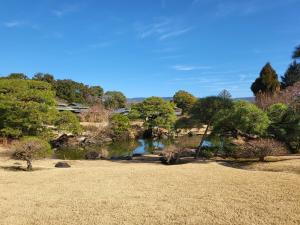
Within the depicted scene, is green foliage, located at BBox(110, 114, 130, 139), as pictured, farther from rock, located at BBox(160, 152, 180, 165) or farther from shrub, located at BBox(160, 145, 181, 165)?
rock, located at BBox(160, 152, 180, 165)

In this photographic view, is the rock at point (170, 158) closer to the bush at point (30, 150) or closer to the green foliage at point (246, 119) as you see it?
the green foliage at point (246, 119)

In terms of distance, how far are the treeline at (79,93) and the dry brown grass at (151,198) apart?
1824 inches

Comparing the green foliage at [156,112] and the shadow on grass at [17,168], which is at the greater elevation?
the green foliage at [156,112]

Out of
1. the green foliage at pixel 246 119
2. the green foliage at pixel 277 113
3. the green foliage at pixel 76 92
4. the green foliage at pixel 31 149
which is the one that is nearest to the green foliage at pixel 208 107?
the green foliage at pixel 246 119

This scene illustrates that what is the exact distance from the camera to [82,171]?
45.2 feet

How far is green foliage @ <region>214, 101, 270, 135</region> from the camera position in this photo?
1650cm

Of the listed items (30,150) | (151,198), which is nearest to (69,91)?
(30,150)

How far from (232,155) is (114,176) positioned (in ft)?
29.8

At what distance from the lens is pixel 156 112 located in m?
34.5

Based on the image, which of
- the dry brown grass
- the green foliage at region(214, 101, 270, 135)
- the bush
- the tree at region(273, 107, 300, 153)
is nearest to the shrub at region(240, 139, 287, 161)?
the tree at region(273, 107, 300, 153)

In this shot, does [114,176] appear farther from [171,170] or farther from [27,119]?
[27,119]

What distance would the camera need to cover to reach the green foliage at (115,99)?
62.2 metres

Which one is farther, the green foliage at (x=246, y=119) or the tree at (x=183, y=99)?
the tree at (x=183, y=99)

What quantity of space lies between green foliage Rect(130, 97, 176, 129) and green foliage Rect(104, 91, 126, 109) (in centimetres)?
2696
